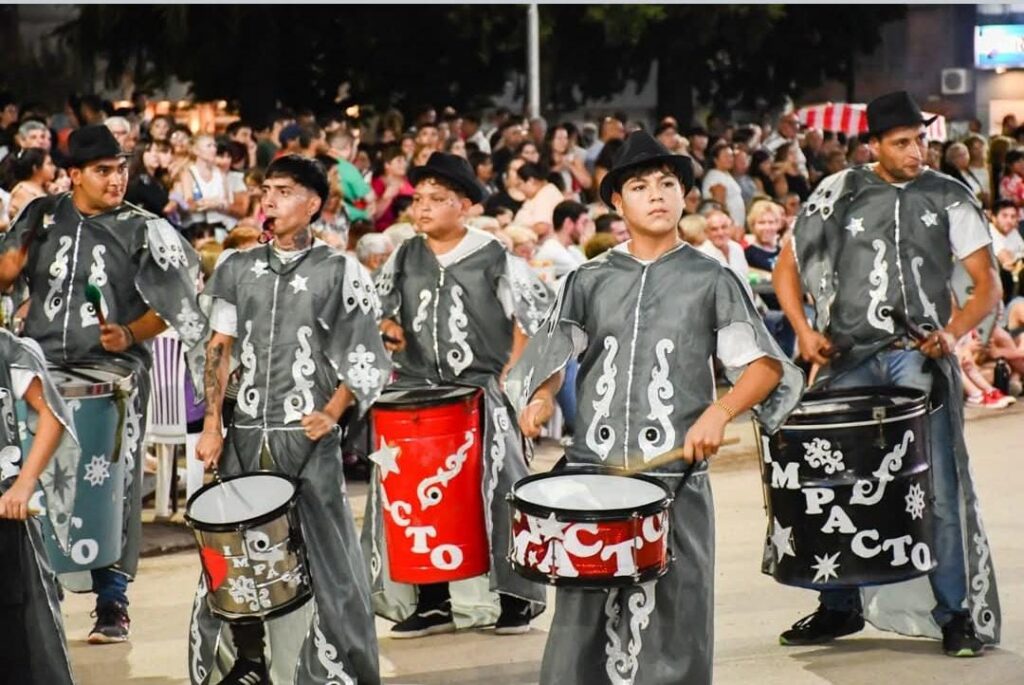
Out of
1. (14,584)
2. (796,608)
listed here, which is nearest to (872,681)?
(796,608)

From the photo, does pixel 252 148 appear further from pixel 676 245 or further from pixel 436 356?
pixel 676 245

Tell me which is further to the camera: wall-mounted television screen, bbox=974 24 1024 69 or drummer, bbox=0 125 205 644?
wall-mounted television screen, bbox=974 24 1024 69

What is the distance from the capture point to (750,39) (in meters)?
27.8

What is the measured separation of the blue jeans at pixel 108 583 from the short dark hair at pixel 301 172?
1.93 meters

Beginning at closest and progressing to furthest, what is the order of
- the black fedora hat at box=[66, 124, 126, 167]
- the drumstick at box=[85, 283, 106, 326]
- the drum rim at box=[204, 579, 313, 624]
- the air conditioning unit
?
the drum rim at box=[204, 579, 313, 624], the drumstick at box=[85, 283, 106, 326], the black fedora hat at box=[66, 124, 126, 167], the air conditioning unit

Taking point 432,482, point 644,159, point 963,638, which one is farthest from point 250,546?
point 963,638

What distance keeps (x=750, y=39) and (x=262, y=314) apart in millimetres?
20987

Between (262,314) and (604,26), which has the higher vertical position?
(604,26)

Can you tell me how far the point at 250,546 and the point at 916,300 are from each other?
8.68ft

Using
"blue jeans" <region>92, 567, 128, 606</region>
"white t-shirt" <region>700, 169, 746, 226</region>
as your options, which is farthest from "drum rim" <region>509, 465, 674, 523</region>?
"white t-shirt" <region>700, 169, 746, 226</region>

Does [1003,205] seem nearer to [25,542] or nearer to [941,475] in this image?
[941,475]

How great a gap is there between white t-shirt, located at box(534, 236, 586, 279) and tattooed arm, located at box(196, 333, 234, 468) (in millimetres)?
6379

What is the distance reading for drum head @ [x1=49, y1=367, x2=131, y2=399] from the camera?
312 inches

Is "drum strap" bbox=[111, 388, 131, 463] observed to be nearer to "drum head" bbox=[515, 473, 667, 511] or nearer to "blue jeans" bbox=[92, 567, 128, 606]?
"blue jeans" bbox=[92, 567, 128, 606]
